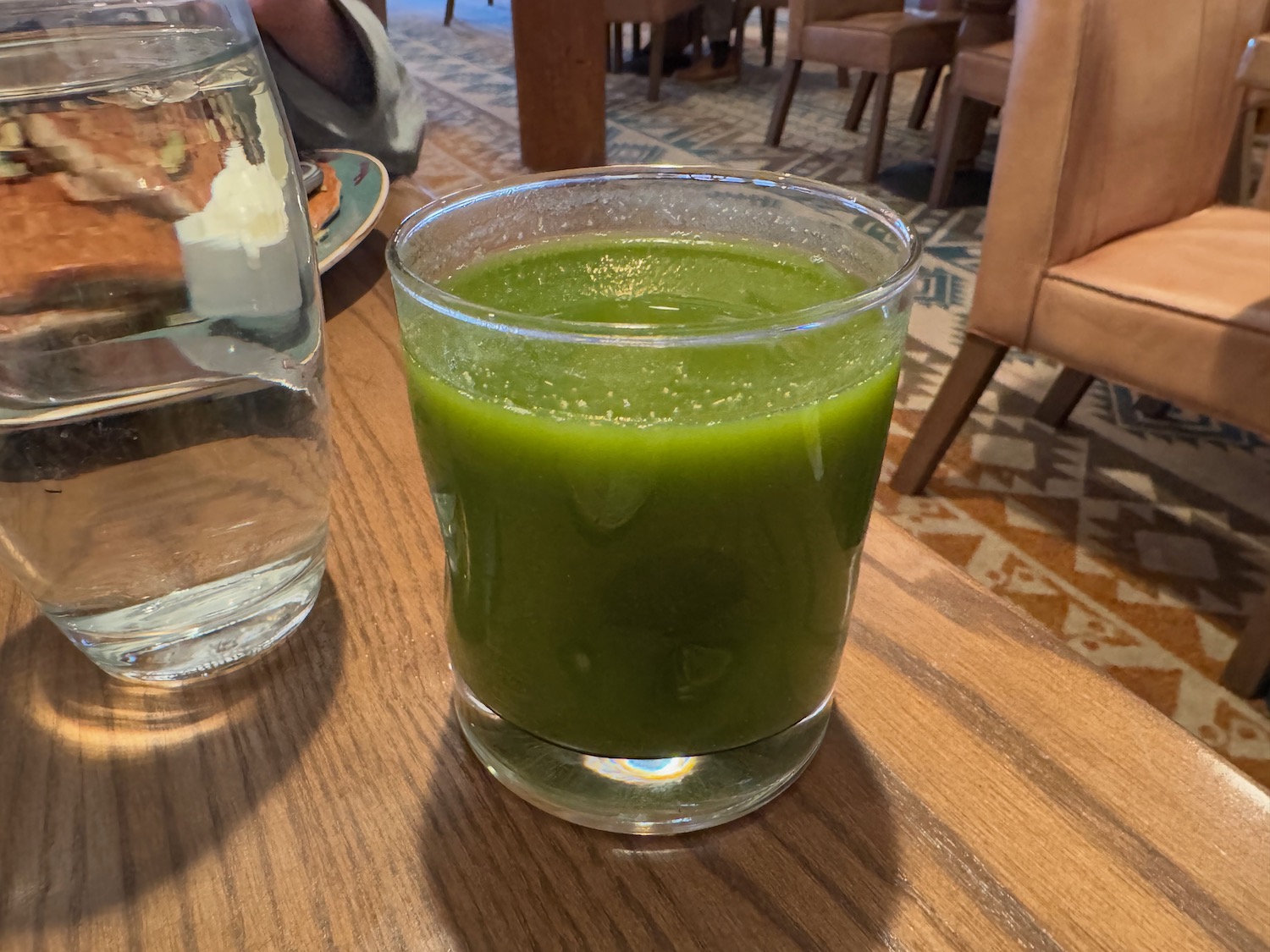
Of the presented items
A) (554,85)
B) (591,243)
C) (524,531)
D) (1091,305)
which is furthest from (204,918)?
(554,85)

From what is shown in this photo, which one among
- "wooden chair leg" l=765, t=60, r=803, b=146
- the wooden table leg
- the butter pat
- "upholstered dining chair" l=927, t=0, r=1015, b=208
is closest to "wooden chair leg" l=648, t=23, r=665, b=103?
"wooden chair leg" l=765, t=60, r=803, b=146

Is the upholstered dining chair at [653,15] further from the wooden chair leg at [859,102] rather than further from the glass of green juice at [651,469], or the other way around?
the glass of green juice at [651,469]

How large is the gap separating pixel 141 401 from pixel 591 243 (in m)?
0.19

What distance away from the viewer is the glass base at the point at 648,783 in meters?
0.31

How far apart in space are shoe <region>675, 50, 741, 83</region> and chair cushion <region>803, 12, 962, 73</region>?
4.75ft

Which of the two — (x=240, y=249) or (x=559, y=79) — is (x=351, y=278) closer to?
(x=240, y=249)

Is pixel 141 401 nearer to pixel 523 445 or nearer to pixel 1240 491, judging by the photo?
pixel 523 445

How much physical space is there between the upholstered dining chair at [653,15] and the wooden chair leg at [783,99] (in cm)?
69

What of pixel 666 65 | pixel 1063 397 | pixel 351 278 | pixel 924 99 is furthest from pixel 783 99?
pixel 351 278

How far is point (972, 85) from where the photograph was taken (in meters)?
2.44

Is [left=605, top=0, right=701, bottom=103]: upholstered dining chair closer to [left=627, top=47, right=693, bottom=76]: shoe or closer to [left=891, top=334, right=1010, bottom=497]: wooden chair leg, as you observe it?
[left=627, top=47, right=693, bottom=76]: shoe

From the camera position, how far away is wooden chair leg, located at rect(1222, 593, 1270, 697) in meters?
1.05

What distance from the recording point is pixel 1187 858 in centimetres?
31

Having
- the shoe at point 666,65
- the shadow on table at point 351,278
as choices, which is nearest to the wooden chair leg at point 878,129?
the shoe at point 666,65
